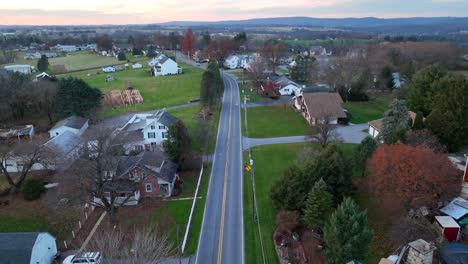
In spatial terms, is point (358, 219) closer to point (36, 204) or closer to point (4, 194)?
point (36, 204)

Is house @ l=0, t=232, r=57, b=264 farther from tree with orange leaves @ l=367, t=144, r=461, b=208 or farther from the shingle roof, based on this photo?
tree with orange leaves @ l=367, t=144, r=461, b=208

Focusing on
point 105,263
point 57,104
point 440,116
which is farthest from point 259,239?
point 57,104

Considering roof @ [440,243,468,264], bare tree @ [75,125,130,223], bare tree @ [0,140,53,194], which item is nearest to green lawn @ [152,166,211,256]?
bare tree @ [75,125,130,223]

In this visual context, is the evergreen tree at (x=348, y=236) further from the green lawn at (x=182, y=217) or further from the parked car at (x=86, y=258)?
the parked car at (x=86, y=258)

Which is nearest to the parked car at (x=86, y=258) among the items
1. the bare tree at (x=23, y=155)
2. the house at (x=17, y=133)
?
the bare tree at (x=23, y=155)

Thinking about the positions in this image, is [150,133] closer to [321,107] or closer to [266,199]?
[266,199]
